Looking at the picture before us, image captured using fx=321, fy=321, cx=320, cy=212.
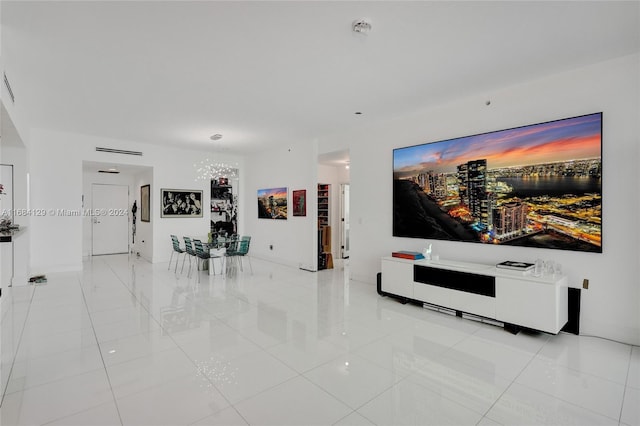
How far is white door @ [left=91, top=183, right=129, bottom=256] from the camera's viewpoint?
9.90 m

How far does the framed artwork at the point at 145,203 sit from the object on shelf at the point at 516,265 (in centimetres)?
831

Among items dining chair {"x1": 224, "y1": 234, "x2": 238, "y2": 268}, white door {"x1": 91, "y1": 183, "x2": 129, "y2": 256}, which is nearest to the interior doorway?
dining chair {"x1": 224, "y1": 234, "x2": 238, "y2": 268}

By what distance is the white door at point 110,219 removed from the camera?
9.90 meters

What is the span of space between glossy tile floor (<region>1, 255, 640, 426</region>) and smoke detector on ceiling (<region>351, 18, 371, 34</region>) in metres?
3.06

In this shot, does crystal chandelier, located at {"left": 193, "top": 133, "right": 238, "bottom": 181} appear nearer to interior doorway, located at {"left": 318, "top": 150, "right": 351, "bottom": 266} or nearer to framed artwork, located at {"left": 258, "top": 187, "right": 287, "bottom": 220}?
framed artwork, located at {"left": 258, "top": 187, "right": 287, "bottom": 220}

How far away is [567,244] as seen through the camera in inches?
147

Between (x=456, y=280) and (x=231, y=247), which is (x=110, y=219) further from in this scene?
(x=456, y=280)

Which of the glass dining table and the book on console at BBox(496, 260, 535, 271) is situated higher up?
the book on console at BBox(496, 260, 535, 271)

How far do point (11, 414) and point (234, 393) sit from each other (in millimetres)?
1481

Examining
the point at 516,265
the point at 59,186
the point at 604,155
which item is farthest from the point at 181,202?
the point at 604,155

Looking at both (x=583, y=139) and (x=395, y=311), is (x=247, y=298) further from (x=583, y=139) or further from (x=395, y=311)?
(x=583, y=139)

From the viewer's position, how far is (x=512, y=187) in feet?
13.5

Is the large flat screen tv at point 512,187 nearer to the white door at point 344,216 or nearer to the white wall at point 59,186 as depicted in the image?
the white door at point 344,216

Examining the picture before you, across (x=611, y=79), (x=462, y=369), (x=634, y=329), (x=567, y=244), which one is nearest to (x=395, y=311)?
(x=462, y=369)
